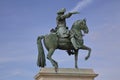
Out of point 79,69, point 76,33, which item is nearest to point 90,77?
point 79,69

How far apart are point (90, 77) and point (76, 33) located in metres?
2.32

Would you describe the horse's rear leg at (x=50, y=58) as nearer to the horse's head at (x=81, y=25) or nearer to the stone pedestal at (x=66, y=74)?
the stone pedestal at (x=66, y=74)

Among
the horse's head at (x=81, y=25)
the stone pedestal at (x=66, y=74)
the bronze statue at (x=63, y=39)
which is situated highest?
the horse's head at (x=81, y=25)

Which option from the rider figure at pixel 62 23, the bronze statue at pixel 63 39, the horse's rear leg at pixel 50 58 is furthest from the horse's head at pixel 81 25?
the horse's rear leg at pixel 50 58

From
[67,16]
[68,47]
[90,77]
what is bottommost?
[90,77]

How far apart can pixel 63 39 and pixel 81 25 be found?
125 cm

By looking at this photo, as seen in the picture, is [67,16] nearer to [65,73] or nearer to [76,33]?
[76,33]

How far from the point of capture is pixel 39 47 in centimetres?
2247

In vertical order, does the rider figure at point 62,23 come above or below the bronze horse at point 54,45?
above

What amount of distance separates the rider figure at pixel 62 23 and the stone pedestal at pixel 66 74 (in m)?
1.82

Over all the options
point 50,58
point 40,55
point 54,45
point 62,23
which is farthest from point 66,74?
point 62,23

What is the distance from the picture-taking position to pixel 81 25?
896 inches

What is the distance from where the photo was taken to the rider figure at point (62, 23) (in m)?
22.3

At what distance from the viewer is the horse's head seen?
2272cm
